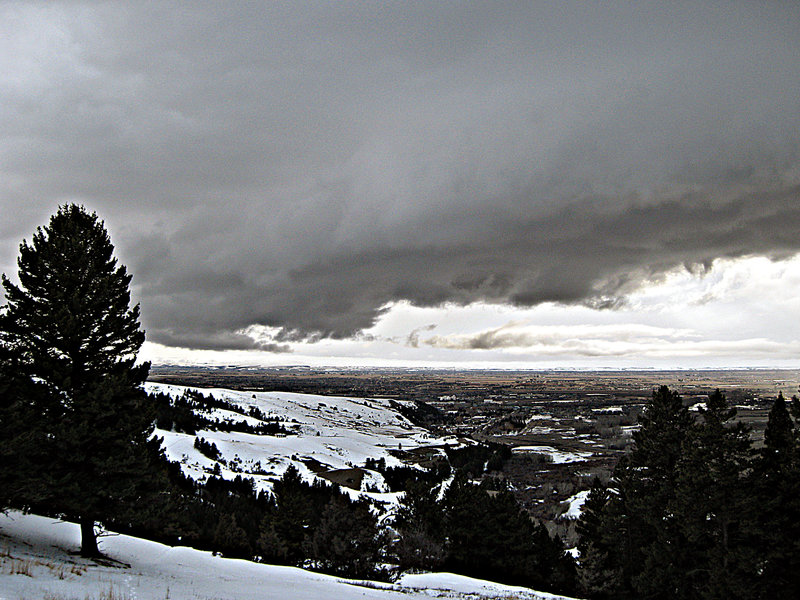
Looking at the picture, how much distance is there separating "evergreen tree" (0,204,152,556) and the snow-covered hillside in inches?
1575

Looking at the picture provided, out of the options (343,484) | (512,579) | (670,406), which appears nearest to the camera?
(670,406)

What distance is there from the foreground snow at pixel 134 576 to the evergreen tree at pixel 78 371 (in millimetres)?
1830

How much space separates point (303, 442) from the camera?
107 m

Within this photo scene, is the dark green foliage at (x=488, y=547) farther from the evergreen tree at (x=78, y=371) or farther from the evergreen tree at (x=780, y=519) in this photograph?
the evergreen tree at (x=78, y=371)

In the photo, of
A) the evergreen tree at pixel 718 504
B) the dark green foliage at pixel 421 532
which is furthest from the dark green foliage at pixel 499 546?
the evergreen tree at pixel 718 504

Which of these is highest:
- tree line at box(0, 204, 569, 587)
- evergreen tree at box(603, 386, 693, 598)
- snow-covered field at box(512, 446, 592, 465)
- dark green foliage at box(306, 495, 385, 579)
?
tree line at box(0, 204, 569, 587)

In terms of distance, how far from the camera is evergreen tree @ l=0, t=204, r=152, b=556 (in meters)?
16.3

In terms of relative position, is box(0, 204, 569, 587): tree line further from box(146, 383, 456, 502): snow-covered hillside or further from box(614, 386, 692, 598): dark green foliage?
box(146, 383, 456, 502): snow-covered hillside

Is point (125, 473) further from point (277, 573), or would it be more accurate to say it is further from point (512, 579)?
point (512, 579)

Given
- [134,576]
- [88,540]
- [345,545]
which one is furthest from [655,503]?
[88,540]

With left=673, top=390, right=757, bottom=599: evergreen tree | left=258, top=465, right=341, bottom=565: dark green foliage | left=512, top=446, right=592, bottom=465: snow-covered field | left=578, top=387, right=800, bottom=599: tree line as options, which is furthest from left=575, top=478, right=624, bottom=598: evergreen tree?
left=512, top=446, right=592, bottom=465: snow-covered field

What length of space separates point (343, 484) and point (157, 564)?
212 feet

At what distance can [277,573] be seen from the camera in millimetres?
21812

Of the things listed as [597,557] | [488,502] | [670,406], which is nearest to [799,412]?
[670,406]
